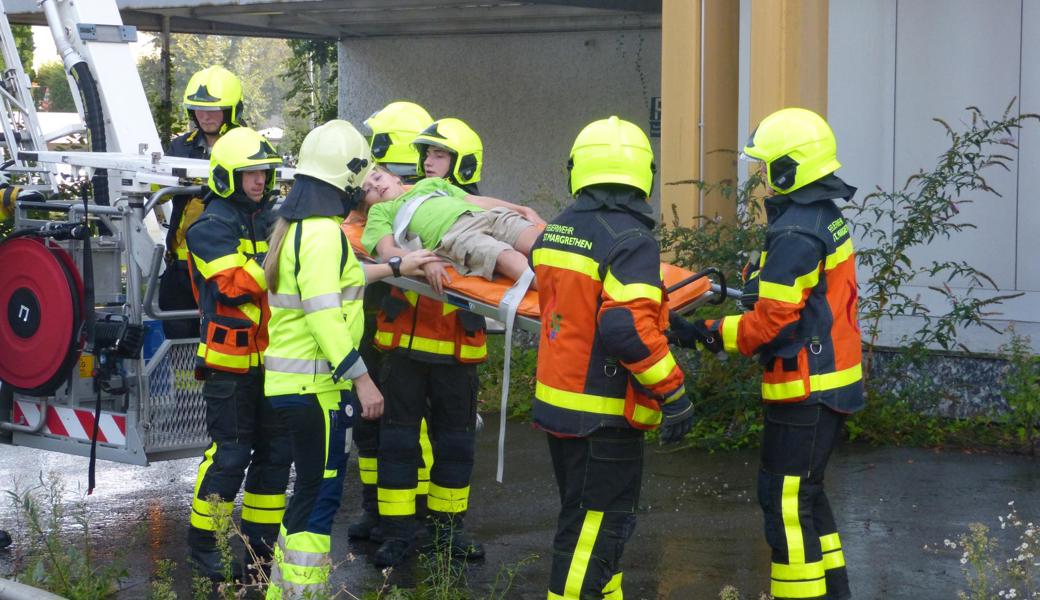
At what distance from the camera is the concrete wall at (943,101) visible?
8.81 m

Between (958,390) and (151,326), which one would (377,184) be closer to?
(151,326)

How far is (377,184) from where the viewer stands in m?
5.82

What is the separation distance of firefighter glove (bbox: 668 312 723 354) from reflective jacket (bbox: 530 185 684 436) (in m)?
0.41

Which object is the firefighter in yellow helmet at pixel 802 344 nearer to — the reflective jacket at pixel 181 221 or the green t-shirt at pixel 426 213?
the green t-shirt at pixel 426 213

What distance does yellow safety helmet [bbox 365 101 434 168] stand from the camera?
6.12 metres

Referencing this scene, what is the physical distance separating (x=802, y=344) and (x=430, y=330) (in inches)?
74.7

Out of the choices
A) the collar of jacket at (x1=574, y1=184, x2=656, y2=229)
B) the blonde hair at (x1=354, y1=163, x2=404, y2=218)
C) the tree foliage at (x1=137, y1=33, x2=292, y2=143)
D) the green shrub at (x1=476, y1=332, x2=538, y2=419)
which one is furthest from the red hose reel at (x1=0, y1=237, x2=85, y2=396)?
the tree foliage at (x1=137, y1=33, x2=292, y2=143)

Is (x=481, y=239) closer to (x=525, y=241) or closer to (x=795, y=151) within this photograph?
(x=525, y=241)

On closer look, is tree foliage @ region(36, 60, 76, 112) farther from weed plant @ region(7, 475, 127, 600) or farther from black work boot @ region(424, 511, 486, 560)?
black work boot @ region(424, 511, 486, 560)

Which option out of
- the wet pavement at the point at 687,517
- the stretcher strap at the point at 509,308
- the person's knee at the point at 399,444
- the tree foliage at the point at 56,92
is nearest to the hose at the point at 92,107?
the wet pavement at the point at 687,517

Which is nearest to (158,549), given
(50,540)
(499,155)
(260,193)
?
(50,540)

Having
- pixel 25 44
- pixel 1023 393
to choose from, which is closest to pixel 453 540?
pixel 1023 393

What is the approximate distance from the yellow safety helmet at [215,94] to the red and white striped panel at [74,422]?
5.43ft

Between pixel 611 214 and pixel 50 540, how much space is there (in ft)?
9.90
